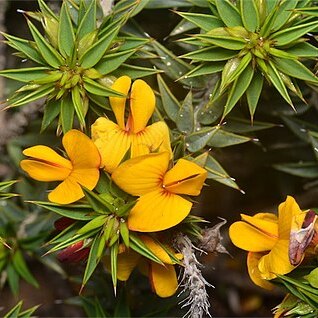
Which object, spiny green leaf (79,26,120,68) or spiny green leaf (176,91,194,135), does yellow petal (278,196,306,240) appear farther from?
spiny green leaf (79,26,120,68)

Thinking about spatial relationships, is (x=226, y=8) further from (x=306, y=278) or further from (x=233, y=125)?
(x=306, y=278)

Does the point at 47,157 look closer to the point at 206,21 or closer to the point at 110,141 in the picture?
the point at 110,141

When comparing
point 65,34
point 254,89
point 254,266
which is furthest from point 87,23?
point 254,266

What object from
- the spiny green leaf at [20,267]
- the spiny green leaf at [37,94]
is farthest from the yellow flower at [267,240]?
the spiny green leaf at [20,267]

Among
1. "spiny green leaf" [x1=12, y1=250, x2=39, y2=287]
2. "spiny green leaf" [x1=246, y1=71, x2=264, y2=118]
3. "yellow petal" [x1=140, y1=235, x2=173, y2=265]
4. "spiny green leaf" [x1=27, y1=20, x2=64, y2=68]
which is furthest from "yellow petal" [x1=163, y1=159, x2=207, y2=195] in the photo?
"spiny green leaf" [x1=12, y1=250, x2=39, y2=287]

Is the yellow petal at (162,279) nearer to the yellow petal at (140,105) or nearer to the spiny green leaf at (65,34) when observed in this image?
the yellow petal at (140,105)

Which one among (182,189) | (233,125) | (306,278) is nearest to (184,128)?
(233,125)
